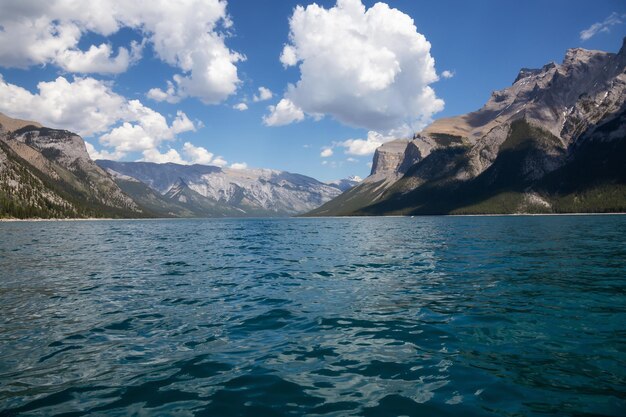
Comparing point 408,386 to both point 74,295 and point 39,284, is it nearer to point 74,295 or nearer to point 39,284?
point 74,295

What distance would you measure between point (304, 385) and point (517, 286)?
68.1 feet

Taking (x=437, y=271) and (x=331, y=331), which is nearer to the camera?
(x=331, y=331)

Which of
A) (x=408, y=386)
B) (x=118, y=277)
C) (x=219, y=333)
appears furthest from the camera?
(x=118, y=277)

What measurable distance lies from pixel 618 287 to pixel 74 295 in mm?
36300

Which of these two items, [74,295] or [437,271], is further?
[437,271]

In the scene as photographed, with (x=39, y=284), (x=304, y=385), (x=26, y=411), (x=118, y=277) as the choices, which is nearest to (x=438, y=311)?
(x=304, y=385)

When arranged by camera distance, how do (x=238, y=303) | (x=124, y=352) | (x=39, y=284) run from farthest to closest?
(x=39, y=284)
(x=238, y=303)
(x=124, y=352)

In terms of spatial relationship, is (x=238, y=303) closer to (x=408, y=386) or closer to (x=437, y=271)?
(x=408, y=386)

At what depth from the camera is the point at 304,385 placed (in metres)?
11.8

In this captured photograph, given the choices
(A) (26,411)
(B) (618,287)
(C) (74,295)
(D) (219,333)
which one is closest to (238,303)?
(D) (219,333)

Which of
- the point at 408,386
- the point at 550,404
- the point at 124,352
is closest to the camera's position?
the point at 550,404

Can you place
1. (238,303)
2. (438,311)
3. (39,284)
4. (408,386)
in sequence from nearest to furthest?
(408,386), (438,311), (238,303), (39,284)

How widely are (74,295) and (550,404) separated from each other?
26944 mm

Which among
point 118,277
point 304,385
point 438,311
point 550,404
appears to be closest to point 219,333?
point 304,385
